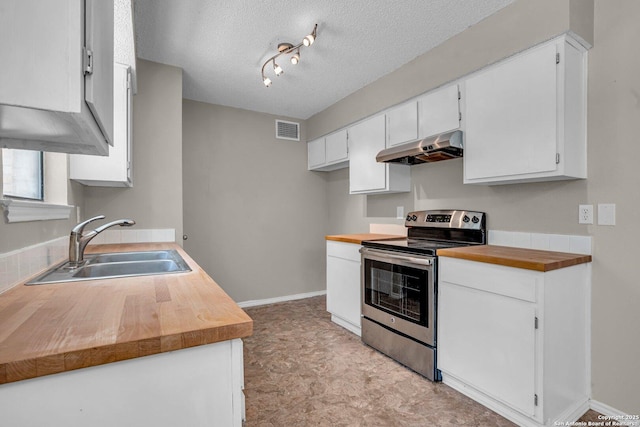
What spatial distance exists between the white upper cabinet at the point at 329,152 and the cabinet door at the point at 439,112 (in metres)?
1.12

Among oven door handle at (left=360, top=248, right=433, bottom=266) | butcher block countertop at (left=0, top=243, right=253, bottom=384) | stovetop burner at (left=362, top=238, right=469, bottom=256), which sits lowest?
oven door handle at (left=360, top=248, right=433, bottom=266)

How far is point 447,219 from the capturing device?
2.68m

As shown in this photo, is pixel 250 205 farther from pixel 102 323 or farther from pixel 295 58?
pixel 102 323

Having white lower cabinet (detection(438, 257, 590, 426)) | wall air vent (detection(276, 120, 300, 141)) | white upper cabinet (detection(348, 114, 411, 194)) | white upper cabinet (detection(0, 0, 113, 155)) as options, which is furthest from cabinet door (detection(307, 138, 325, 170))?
white upper cabinet (detection(0, 0, 113, 155))

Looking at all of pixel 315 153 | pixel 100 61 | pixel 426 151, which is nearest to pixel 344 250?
pixel 426 151

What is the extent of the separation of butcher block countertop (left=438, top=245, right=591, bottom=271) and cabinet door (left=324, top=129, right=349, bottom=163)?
1956 millimetres

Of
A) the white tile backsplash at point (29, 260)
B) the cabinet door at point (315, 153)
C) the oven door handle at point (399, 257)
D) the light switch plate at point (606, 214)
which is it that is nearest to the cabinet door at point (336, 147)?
the cabinet door at point (315, 153)

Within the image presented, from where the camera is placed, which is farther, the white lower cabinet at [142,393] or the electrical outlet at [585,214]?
the electrical outlet at [585,214]

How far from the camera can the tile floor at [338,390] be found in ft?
6.00

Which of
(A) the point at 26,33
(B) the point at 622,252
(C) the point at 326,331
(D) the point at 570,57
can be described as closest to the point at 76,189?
(A) the point at 26,33

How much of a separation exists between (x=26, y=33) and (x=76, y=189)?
2.16 metres

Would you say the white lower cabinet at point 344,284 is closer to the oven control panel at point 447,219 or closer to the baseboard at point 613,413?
the oven control panel at point 447,219

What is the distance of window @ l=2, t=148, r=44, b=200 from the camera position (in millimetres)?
1380

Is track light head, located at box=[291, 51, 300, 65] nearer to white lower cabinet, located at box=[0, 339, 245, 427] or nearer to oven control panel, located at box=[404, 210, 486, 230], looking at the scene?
oven control panel, located at box=[404, 210, 486, 230]
